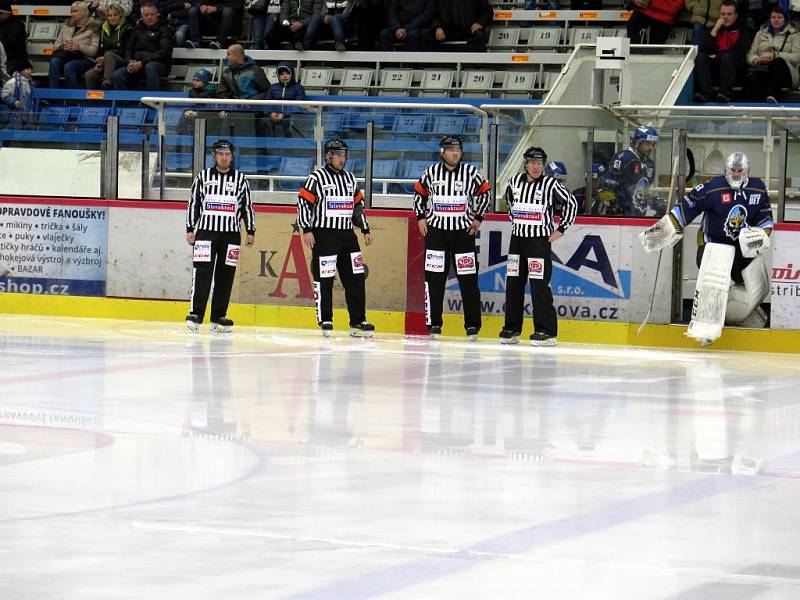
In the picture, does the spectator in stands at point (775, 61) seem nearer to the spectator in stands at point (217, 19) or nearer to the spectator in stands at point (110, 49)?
the spectator in stands at point (217, 19)

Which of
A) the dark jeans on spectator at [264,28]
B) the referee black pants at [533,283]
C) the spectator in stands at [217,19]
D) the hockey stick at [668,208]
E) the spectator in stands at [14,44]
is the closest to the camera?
the referee black pants at [533,283]

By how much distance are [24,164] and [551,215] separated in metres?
5.46

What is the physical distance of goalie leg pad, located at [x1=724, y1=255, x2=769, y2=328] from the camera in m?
12.8

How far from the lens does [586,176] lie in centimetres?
1330

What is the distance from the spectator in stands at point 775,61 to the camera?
56.1 ft

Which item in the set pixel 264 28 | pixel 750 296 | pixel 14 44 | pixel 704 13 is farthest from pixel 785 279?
pixel 14 44

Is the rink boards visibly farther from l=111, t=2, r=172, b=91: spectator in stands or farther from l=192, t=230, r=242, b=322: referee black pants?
l=111, t=2, r=172, b=91: spectator in stands

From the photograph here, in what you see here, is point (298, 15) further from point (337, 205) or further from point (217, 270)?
point (337, 205)

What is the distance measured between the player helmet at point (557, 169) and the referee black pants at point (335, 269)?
181cm

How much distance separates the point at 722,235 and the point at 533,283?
1.64m

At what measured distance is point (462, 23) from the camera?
19219 mm

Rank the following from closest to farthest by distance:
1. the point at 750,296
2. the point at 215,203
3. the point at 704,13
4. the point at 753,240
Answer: the point at 753,240 → the point at 750,296 → the point at 215,203 → the point at 704,13

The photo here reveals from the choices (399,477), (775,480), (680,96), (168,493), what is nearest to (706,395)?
(775,480)

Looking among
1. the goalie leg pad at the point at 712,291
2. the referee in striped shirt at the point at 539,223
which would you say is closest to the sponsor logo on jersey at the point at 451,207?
the referee in striped shirt at the point at 539,223
